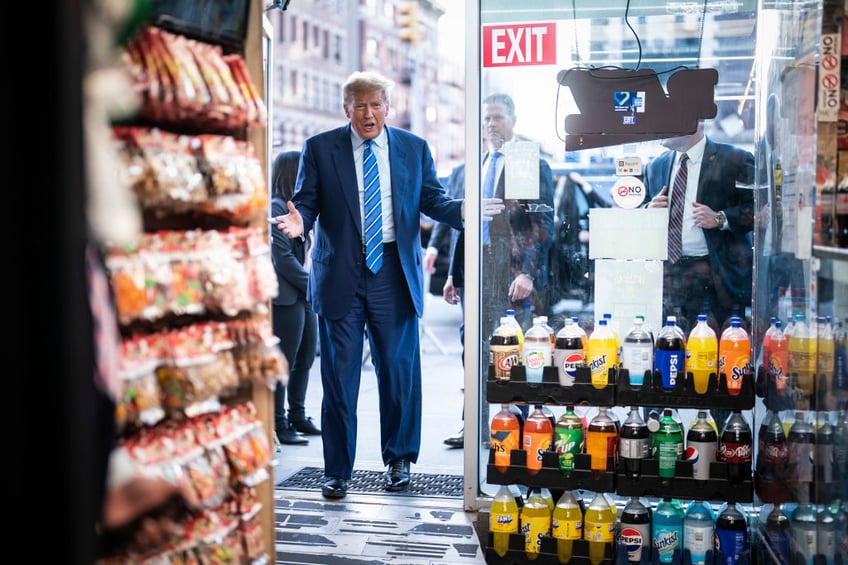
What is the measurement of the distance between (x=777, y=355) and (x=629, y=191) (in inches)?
38.7

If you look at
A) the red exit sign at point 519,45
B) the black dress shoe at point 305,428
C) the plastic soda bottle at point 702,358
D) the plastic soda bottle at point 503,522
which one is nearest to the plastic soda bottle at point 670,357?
the plastic soda bottle at point 702,358

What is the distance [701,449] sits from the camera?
3.46 m

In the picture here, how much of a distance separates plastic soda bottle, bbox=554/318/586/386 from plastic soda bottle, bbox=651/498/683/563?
0.61 m

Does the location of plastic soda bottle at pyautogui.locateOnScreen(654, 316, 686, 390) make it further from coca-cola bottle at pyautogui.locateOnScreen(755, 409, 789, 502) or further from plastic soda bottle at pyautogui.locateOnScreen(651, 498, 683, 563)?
plastic soda bottle at pyautogui.locateOnScreen(651, 498, 683, 563)

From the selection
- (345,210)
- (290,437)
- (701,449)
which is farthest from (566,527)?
(290,437)

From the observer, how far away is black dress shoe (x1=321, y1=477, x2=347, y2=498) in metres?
4.33

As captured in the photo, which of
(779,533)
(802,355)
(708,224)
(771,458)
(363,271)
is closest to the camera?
(802,355)

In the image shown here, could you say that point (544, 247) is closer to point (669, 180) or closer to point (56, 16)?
point (669, 180)

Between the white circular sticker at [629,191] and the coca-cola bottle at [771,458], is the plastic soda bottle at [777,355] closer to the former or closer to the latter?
the coca-cola bottle at [771,458]

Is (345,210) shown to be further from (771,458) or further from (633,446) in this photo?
(771,458)

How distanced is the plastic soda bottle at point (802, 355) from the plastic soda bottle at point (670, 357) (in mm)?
430

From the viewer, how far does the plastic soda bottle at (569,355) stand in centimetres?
355

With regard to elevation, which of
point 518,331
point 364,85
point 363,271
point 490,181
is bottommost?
point 518,331

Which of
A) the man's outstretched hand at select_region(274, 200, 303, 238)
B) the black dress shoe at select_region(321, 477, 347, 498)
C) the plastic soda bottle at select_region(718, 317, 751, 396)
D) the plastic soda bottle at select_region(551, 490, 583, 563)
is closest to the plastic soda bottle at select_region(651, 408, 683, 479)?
the plastic soda bottle at select_region(718, 317, 751, 396)
